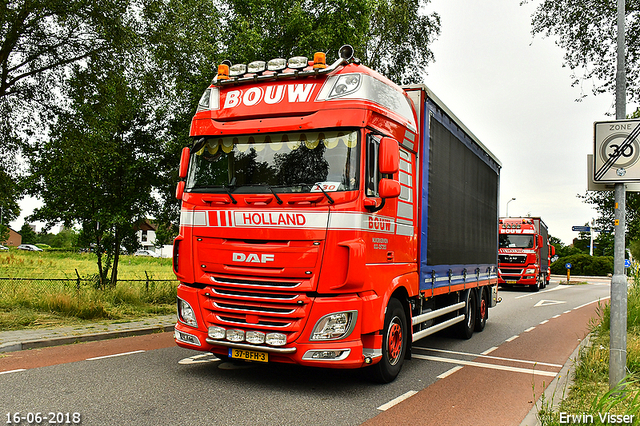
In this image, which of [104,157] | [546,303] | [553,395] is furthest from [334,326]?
[546,303]

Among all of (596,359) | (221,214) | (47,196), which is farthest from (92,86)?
(596,359)

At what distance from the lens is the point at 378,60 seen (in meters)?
20.5

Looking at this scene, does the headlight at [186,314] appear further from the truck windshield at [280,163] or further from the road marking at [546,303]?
the road marking at [546,303]

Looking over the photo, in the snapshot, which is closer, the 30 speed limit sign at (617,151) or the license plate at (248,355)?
the 30 speed limit sign at (617,151)

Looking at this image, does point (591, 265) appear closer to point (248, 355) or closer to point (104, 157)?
point (104, 157)

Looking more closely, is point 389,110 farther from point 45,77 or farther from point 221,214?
point 45,77

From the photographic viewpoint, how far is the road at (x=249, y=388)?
16.0ft

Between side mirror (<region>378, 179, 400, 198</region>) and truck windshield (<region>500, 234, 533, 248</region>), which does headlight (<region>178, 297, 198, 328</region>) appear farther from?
truck windshield (<region>500, 234, 533, 248</region>)

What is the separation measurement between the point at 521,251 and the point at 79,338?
22.6m

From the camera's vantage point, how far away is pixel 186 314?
6148 mm

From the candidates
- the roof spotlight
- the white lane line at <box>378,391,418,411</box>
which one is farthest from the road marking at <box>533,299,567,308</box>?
the roof spotlight

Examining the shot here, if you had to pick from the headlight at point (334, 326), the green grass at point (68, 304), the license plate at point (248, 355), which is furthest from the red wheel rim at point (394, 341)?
the green grass at point (68, 304)

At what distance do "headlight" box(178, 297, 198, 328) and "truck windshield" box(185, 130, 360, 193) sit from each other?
1.39 meters

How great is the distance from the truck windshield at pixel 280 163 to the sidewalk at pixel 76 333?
3854mm
